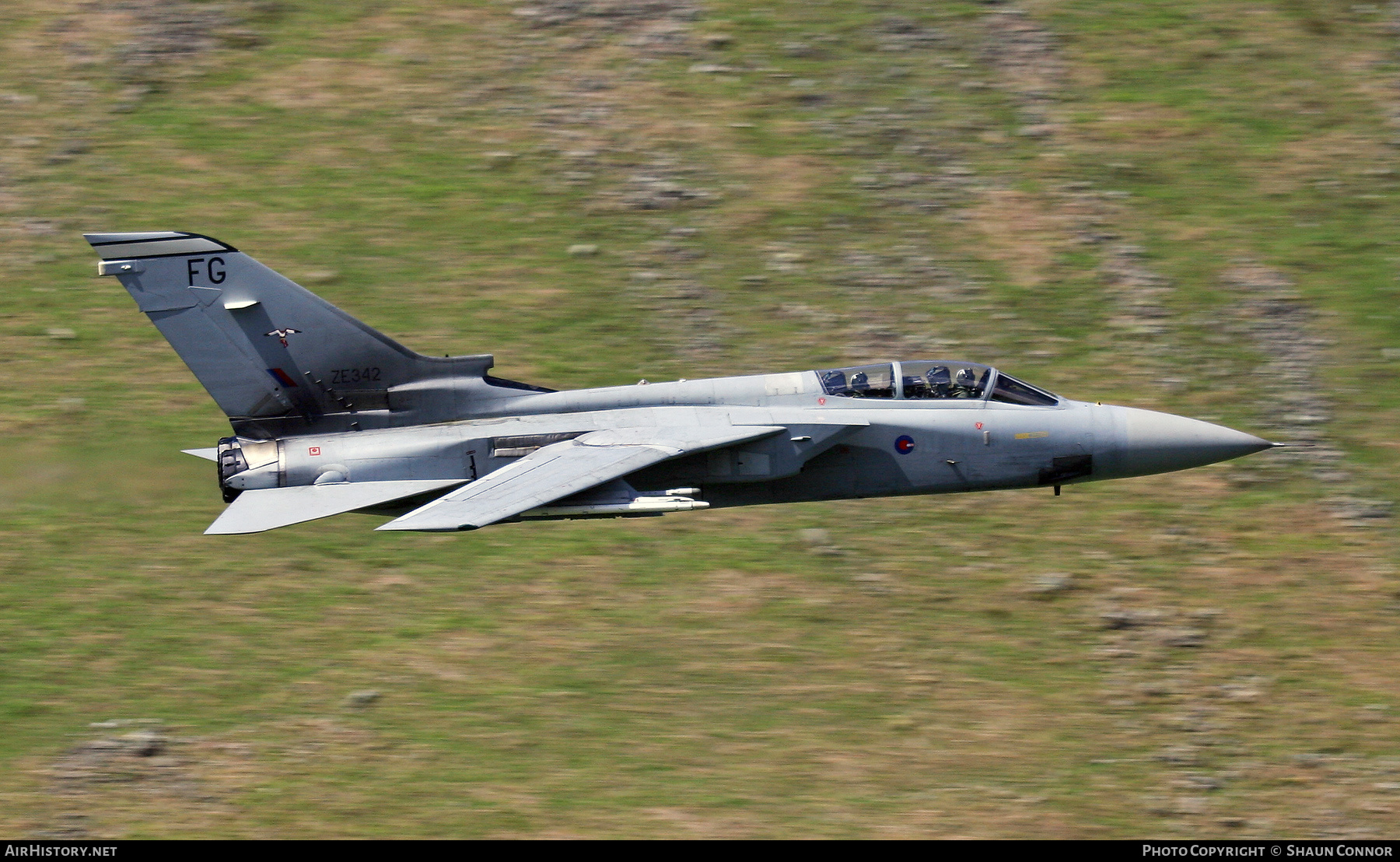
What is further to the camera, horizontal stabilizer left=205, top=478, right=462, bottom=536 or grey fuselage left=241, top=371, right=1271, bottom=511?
grey fuselage left=241, top=371, right=1271, bottom=511

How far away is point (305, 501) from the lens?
1862 centimetres

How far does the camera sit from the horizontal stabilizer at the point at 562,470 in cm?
1722

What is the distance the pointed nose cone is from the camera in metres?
20.3

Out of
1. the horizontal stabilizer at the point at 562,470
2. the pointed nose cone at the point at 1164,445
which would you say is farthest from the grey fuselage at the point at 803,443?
the horizontal stabilizer at the point at 562,470

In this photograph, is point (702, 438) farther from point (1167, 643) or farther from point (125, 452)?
point (125, 452)

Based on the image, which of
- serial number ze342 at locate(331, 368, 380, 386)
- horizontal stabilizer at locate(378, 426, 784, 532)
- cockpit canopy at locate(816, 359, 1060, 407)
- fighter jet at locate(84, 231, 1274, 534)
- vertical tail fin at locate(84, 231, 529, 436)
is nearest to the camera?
horizontal stabilizer at locate(378, 426, 784, 532)

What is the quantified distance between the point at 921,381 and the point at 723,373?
721 cm

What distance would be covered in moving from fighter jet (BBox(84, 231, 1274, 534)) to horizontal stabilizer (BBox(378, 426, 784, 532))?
0.24 feet

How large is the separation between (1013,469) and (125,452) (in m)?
13.8

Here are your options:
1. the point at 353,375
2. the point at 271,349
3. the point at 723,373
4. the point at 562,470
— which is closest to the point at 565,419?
the point at 562,470

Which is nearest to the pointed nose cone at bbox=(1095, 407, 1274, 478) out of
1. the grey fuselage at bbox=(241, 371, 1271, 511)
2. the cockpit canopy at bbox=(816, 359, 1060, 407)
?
the grey fuselage at bbox=(241, 371, 1271, 511)

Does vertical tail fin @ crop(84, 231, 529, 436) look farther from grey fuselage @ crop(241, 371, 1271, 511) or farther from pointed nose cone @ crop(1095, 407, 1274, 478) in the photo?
pointed nose cone @ crop(1095, 407, 1274, 478)

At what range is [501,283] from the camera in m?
29.3

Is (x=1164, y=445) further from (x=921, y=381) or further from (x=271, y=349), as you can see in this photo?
(x=271, y=349)
